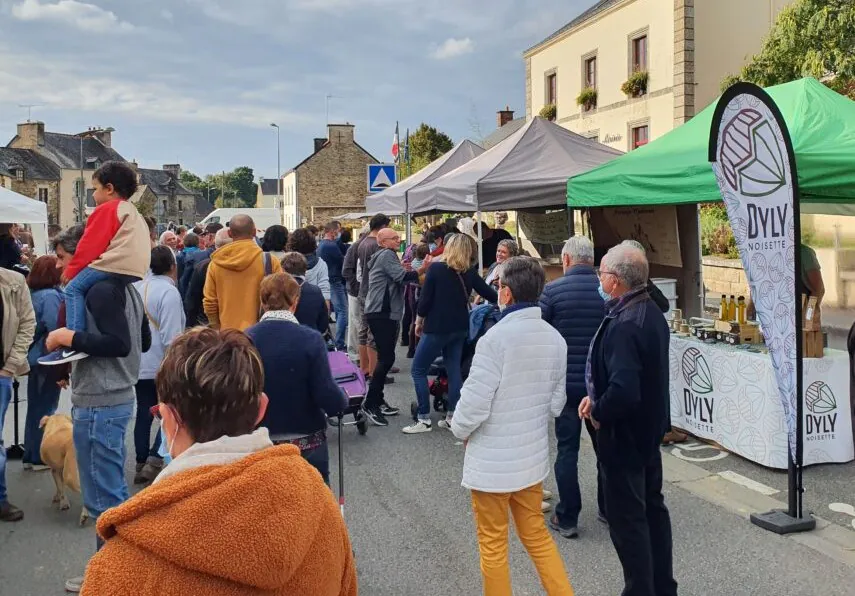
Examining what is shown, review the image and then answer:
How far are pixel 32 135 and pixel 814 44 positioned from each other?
77.5m

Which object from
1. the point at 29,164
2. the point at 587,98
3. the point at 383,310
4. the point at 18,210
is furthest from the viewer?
the point at 29,164

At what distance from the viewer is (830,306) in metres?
15.2

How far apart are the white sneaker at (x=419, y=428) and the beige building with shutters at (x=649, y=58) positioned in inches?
808

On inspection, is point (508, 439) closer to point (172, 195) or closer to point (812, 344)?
point (812, 344)

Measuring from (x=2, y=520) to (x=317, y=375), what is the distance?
117 inches

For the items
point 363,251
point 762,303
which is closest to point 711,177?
point 762,303

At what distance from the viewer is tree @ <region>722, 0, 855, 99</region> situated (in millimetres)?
14547

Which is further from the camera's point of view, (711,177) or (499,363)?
(711,177)

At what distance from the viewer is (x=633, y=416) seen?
3.53 meters

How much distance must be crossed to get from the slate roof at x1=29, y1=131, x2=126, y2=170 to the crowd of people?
76.3m

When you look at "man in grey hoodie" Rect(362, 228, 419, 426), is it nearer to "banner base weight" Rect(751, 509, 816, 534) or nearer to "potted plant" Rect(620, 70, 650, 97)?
"banner base weight" Rect(751, 509, 816, 534)

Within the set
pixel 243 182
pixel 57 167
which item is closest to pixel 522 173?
pixel 57 167

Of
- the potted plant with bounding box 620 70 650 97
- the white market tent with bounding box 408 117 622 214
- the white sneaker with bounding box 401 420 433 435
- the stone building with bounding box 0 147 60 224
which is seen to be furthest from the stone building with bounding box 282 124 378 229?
the white sneaker with bounding box 401 420 433 435

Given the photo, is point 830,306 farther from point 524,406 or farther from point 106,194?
point 106,194
